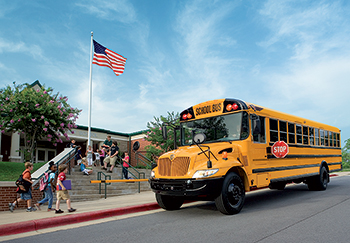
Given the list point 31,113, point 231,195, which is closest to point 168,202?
point 231,195

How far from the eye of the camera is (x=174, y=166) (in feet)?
22.1

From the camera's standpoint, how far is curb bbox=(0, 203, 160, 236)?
5656mm

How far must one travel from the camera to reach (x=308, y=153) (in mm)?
10258

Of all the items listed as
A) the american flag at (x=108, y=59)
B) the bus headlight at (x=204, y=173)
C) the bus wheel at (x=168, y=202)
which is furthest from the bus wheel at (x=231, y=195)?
the american flag at (x=108, y=59)

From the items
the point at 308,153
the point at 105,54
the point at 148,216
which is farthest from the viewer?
the point at 105,54

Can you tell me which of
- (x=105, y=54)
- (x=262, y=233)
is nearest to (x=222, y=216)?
(x=262, y=233)

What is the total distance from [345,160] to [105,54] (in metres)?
46.8

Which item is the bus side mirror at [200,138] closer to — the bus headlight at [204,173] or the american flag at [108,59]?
the bus headlight at [204,173]

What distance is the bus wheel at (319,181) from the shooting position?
11008 millimetres

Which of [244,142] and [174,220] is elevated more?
[244,142]

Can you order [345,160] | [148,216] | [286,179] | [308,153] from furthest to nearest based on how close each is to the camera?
[345,160] → [308,153] → [286,179] → [148,216]

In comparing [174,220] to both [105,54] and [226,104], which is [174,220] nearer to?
[226,104]

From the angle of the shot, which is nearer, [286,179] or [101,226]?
[101,226]

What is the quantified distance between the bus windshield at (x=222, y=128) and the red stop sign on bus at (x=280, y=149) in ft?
5.12
